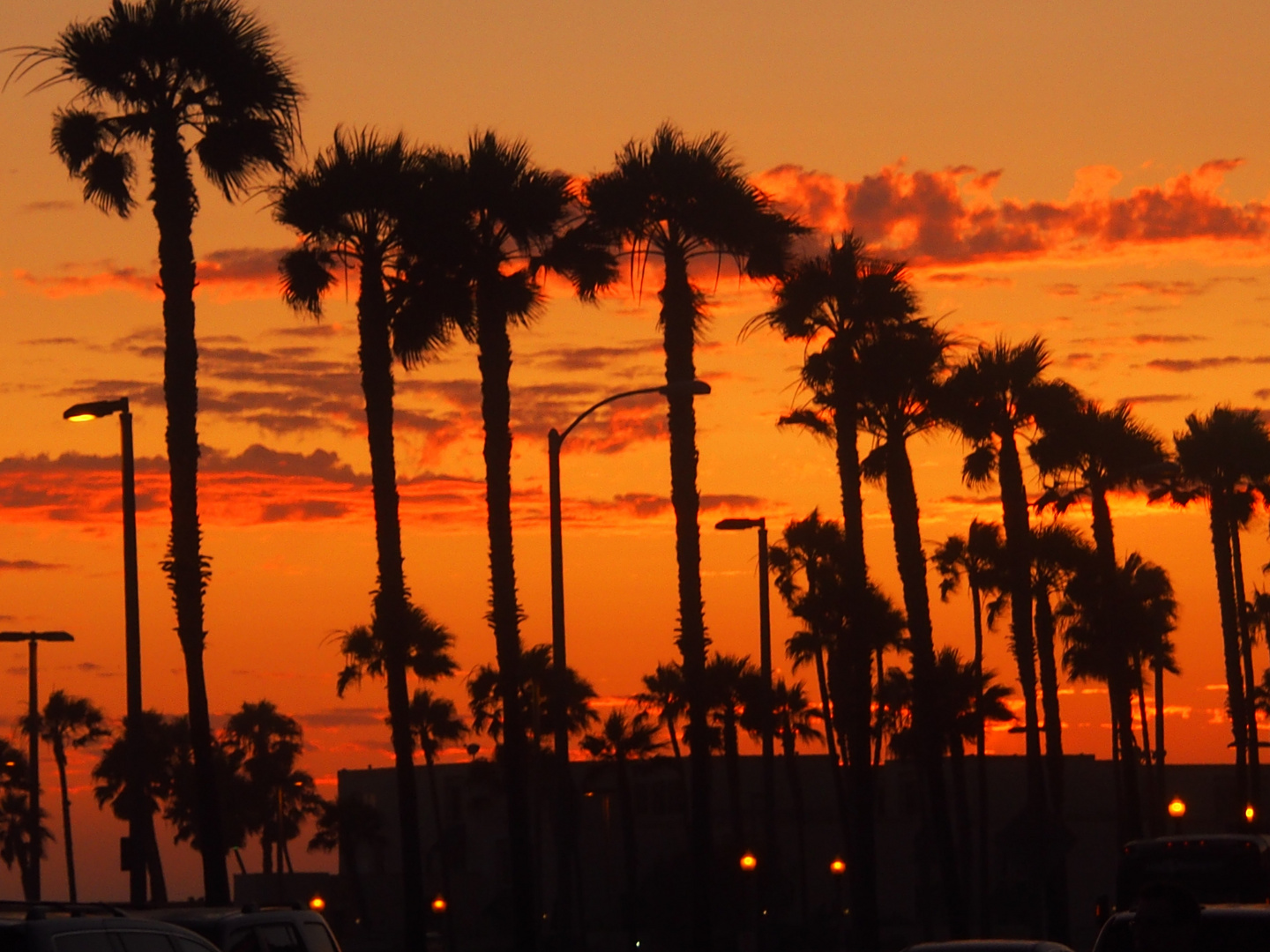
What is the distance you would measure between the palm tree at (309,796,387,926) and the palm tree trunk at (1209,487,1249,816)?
1747 inches

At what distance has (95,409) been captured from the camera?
91.4 feet

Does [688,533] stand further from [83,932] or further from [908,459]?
[83,932]

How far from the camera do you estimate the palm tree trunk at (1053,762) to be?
41656mm

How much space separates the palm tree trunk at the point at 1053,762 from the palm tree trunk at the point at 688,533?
11878 millimetres

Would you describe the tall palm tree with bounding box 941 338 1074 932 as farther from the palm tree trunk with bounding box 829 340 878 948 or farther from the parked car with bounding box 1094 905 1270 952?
the parked car with bounding box 1094 905 1270 952

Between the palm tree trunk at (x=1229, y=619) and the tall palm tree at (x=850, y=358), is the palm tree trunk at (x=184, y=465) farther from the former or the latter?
the palm tree trunk at (x=1229, y=619)

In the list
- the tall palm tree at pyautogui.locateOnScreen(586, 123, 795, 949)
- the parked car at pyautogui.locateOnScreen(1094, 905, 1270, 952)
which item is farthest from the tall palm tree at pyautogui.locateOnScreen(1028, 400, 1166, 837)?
the parked car at pyautogui.locateOnScreen(1094, 905, 1270, 952)

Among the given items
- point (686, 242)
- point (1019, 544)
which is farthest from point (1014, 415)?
point (686, 242)

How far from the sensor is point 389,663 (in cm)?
3123

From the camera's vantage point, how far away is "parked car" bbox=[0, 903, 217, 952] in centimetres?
944

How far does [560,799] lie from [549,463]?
18.6ft

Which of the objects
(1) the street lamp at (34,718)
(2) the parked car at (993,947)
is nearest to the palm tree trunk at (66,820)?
(1) the street lamp at (34,718)

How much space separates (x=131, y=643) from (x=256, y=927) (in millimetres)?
14338

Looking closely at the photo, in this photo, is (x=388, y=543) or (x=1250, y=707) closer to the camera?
(x=388, y=543)
